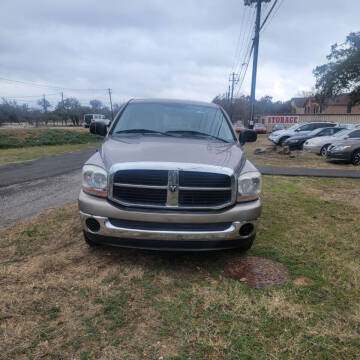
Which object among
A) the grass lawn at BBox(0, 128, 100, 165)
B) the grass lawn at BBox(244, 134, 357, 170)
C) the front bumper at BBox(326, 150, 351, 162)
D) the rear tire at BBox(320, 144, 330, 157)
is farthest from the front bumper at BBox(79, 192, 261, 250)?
the grass lawn at BBox(0, 128, 100, 165)

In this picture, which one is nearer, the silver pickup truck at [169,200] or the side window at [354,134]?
the silver pickup truck at [169,200]

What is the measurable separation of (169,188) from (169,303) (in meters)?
1.03

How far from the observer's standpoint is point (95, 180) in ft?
9.75

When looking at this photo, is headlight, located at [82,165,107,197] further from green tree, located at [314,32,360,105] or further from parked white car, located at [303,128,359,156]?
green tree, located at [314,32,360,105]

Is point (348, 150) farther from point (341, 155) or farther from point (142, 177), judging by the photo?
point (142, 177)

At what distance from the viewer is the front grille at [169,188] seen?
284 centimetres

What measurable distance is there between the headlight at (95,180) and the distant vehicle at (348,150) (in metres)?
11.3

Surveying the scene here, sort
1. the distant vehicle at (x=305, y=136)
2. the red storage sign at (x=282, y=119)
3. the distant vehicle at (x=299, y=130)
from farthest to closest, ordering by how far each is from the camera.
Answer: the red storage sign at (x=282, y=119) → the distant vehicle at (x=299, y=130) → the distant vehicle at (x=305, y=136)

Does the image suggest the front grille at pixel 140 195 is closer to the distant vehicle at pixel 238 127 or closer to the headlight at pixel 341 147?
the distant vehicle at pixel 238 127

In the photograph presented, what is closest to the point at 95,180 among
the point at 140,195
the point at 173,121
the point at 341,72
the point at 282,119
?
the point at 140,195

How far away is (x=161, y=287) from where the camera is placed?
9.15 ft

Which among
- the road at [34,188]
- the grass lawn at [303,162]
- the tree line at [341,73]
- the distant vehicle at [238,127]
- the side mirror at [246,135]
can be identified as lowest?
the road at [34,188]

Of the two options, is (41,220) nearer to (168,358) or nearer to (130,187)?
(130,187)

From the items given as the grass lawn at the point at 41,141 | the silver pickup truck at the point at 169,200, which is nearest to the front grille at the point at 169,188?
the silver pickup truck at the point at 169,200
